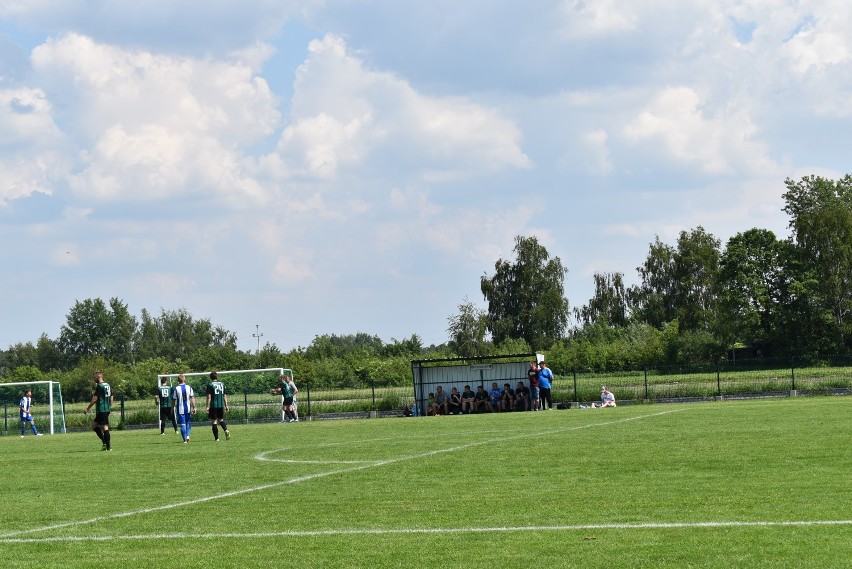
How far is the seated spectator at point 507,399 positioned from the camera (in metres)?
42.6

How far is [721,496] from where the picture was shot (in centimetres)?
1225

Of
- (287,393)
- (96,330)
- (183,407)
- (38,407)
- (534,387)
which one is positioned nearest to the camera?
(183,407)

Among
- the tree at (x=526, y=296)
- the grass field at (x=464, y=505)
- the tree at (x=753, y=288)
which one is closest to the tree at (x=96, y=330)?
the tree at (x=526, y=296)

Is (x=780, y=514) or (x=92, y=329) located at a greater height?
(x=92, y=329)

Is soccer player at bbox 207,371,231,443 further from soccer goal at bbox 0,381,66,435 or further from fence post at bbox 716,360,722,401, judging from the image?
fence post at bbox 716,360,722,401

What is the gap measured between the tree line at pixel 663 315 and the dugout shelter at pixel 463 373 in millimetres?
12527

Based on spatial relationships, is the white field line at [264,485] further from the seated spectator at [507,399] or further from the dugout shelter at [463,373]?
the dugout shelter at [463,373]

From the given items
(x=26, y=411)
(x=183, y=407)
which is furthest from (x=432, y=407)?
(x=26, y=411)

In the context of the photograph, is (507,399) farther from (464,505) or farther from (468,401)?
(464,505)

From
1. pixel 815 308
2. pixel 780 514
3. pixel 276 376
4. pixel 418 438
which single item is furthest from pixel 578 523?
pixel 815 308

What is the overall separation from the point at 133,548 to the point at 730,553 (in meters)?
5.56

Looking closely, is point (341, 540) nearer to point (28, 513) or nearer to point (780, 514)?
point (780, 514)

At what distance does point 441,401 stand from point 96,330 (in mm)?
127762

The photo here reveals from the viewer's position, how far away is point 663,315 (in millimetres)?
109125
